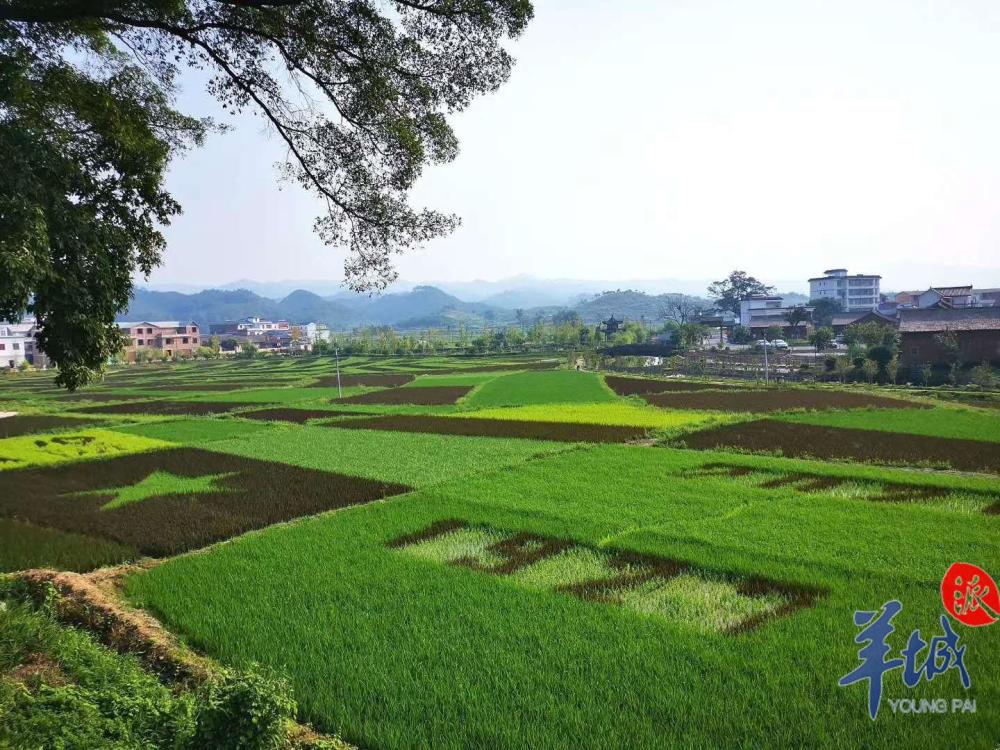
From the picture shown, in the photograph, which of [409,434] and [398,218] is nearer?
[398,218]

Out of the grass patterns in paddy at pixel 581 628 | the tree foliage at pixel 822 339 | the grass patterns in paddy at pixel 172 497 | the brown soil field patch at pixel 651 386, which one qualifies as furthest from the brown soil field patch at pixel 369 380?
the grass patterns in paddy at pixel 581 628

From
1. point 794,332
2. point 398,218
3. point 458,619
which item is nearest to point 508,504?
point 458,619

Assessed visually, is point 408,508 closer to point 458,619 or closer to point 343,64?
point 458,619

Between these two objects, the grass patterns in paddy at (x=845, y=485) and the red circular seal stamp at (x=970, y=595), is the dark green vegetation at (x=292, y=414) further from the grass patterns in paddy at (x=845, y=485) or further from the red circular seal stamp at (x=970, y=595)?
the red circular seal stamp at (x=970, y=595)

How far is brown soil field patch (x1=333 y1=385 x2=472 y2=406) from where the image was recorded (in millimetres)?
33375

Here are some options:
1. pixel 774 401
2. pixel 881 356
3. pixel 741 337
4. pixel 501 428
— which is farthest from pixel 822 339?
pixel 501 428

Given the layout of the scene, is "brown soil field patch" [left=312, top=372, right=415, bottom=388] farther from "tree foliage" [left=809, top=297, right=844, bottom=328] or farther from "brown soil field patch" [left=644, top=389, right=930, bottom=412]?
"tree foliage" [left=809, top=297, right=844, bottom=328]

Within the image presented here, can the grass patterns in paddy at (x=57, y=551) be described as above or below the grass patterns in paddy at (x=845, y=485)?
below

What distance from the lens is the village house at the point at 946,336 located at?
36094 millimetres

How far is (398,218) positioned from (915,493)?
35.1ft

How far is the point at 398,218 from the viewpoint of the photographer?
8094mm

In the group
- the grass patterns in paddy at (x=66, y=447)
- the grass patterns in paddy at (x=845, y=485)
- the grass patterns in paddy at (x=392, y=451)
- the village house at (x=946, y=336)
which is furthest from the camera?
the village house at (x=946, y=336)

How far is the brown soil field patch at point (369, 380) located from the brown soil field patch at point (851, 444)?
25529 millimetres

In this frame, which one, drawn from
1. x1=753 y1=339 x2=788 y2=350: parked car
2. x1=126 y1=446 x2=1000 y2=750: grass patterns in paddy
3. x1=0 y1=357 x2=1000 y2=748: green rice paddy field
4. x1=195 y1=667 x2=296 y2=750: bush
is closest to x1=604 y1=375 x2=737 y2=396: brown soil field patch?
x1=0 y1=357 x2=1000 y2=748: green rice paddy field
